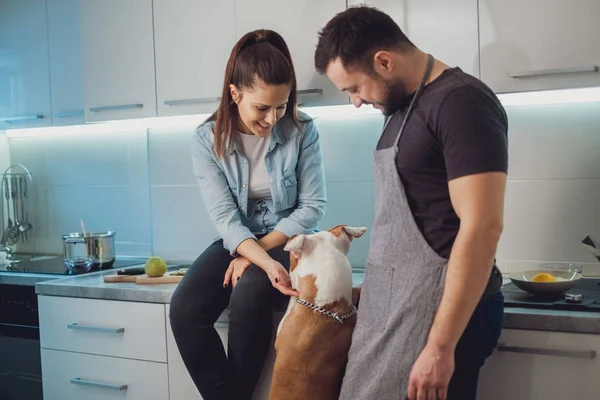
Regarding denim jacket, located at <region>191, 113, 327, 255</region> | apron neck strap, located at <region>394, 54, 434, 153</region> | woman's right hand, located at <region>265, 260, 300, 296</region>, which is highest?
apron neck strap, located at <region>394, 54, 434, 153</region>

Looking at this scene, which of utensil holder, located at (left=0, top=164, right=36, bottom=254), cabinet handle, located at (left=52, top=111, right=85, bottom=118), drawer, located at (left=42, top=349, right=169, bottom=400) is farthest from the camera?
utensil holder, located at (left=0, top=164, right=36, bottom=254)

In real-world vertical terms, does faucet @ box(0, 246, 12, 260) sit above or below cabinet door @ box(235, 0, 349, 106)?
below

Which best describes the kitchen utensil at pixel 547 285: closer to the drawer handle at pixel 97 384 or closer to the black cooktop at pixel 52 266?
the drawer handle at pixel 97 384

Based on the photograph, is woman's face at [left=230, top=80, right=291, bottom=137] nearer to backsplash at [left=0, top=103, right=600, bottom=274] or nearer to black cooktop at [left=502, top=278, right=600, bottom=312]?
backsplash at [left=0, top=103, right=600, bottom=274]

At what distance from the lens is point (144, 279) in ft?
7.25

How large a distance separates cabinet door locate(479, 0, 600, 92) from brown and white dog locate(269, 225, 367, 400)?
666 mm

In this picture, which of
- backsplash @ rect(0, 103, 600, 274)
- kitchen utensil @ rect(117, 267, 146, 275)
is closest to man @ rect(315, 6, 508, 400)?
backsplash @ rect(0, 103, 600, 274)

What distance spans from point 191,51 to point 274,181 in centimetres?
61

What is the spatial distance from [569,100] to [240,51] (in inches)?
37.8

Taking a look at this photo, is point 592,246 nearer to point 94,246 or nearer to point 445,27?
point 445,27

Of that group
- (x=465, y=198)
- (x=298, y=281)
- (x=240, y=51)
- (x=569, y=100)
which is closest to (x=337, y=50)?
(x=465, y=198)

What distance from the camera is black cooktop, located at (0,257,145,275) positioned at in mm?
2596

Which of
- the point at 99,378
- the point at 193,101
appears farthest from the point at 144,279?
the point at 193,101

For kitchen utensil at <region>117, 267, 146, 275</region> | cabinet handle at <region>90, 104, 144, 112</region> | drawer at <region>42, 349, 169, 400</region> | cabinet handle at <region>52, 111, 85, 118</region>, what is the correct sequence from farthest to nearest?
cabinet handle at <region>52, 111, 85, 118</region>, cabinet handle at <region>90, 104, 144, 112</region>, kitchen utensil at <region>117, 267, 146, 275</region>, drawer at <region>42, 349, 169, 400</region>
